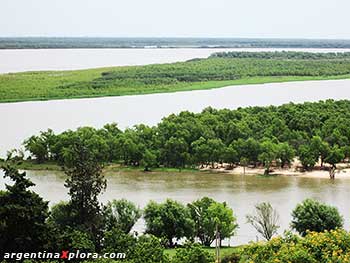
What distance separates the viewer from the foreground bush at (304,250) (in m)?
5.80

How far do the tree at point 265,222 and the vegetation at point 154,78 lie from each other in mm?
13930

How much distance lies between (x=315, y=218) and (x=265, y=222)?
0.64m

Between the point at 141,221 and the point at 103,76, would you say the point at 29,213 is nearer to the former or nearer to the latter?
the point at 141,221

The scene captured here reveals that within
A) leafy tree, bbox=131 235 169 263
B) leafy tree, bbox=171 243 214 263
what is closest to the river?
leafy tree, bbox=171 243 214 263

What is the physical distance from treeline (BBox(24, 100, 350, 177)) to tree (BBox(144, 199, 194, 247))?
172 inches

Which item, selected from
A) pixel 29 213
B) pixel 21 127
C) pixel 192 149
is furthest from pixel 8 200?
pixel 21 127

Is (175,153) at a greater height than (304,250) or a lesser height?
lesser

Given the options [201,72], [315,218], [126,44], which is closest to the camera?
[315,218]

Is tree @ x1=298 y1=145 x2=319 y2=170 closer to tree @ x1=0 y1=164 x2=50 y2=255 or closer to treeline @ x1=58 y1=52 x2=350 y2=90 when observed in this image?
tree @ x1=0 y1=164 x2=50 y2=255

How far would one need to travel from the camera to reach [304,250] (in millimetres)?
5914

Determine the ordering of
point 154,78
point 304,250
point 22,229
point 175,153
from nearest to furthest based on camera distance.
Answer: point 304,250, point 22,229, point 175,153, point 154,78

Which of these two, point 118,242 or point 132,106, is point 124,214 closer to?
point 118,242

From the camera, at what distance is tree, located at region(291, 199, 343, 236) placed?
336 inches

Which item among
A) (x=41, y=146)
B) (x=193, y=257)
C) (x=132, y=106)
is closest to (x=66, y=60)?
(x=132, y=106)
